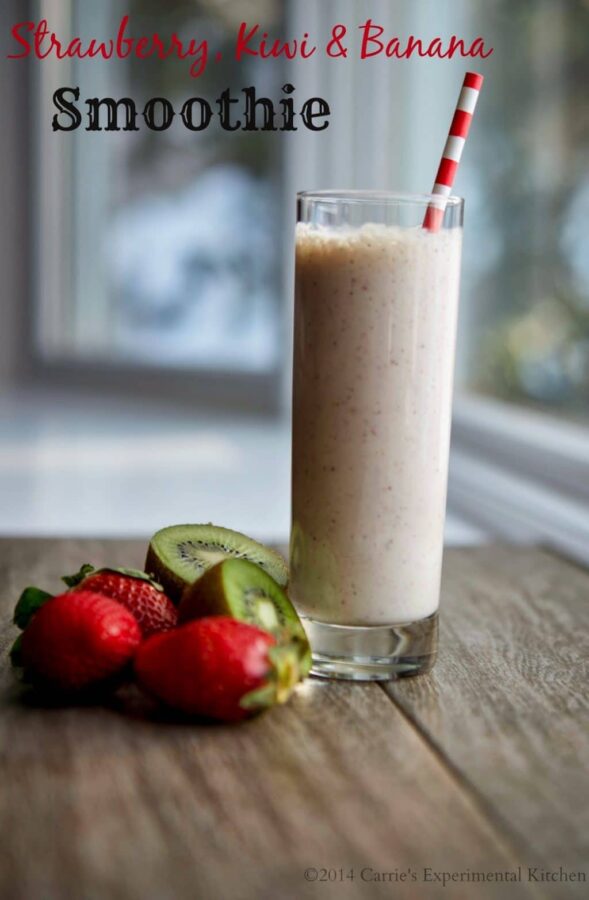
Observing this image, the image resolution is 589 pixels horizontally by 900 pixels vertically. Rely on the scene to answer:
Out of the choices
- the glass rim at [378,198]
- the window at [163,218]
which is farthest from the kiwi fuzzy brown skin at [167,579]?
the window at [163,218]

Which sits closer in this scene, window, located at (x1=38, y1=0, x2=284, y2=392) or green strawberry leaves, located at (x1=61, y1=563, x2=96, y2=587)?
green strawberry leaves, located at (x1=61, y1=563, x2=96, y2=587)

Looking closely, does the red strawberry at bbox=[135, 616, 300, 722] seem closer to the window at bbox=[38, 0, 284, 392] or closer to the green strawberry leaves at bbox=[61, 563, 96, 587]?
the green strawberry leaves at bbox=[61, 563, 96, 587]

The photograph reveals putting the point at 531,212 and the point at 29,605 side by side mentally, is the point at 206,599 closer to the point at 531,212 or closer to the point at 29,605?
the point at 29,605

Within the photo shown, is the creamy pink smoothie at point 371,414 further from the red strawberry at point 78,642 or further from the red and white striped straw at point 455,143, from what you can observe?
the red strawberry at point 78,642

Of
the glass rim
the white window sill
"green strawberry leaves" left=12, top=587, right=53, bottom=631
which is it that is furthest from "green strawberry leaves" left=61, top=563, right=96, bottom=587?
the white window sill

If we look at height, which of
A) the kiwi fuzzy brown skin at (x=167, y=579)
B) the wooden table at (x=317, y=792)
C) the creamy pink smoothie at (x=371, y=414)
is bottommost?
the wooden table at (x=317, y=792)

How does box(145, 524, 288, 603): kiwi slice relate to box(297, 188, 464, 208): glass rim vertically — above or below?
below
